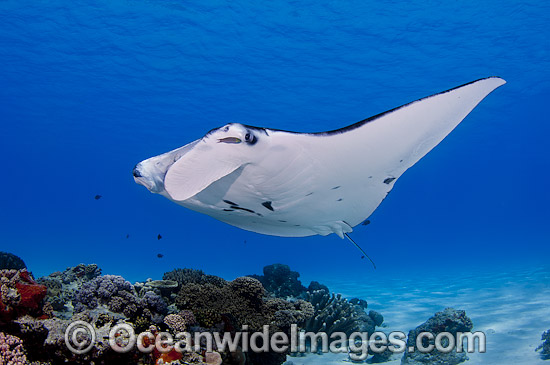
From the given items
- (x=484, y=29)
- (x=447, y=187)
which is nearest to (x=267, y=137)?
(x=484, y=29)

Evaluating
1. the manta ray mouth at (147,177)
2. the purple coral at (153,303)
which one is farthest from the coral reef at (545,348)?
the manta ray mouth at (147,177)

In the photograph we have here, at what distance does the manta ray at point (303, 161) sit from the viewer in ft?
8.48

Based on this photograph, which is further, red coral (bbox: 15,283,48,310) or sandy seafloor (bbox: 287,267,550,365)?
sandy seafloor (bbox: 287,267,550,365)

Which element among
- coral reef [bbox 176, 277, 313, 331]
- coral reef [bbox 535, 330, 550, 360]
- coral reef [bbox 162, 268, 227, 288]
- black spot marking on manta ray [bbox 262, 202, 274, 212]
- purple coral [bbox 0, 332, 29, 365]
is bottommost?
coral reef [bbox 535, 330, 550, 360]

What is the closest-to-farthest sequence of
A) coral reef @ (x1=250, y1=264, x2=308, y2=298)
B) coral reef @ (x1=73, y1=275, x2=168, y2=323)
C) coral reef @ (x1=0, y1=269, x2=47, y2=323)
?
coral reef @ (x1=0, y1=269, x2=47, y2=323) < coral reef @ (x1=73, y1=275, x2=168, y2=323) < coral reef @ (x1=250, y1=264, x2=308, y2=298)

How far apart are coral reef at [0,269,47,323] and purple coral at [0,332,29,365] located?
490 mm

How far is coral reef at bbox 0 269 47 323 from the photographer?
2889 millimetres

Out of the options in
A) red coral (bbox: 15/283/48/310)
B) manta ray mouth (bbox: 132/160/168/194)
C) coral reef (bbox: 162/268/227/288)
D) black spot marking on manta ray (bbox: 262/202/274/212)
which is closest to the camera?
red coral (bbox: 15/283/48/310)

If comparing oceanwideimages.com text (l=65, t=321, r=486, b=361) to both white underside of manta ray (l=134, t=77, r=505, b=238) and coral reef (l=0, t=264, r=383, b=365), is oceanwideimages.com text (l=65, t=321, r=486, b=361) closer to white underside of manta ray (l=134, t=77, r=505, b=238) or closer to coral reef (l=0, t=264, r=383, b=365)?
coral reef (l=0, t=264, r=383, b=365)

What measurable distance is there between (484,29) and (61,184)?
84412 mm

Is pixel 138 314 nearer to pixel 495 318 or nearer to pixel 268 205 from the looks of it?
pixel 268 205

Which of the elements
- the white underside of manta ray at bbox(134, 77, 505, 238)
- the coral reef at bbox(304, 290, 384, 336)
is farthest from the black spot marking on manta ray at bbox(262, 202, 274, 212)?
the coral reef at bbox(304, 290, 384, 336)

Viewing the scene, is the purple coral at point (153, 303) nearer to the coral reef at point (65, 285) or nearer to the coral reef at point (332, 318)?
the coral reef at point (65, 285)

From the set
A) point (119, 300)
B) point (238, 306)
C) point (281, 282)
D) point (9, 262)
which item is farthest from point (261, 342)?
point (9, 262)
